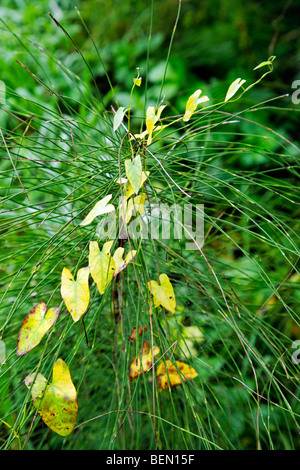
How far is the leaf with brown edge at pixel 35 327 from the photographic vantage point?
44 centimetres

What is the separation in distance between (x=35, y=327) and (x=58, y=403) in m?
0.09

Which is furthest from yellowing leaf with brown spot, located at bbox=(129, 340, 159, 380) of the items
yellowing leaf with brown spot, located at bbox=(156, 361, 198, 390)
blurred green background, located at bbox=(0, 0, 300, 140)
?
blurred green background, located at bbox=(0, 0, 300, 140)

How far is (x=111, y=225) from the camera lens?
0.51 m

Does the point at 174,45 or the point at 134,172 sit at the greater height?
the point at 174,45

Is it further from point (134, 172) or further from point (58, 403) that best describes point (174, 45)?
point (58, 403)

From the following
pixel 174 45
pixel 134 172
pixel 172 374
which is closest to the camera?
pixel 134 172

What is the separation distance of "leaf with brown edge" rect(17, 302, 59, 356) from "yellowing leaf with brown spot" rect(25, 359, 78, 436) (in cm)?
4

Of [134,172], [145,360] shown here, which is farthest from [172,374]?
[134,172]

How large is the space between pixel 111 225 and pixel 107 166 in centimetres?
8

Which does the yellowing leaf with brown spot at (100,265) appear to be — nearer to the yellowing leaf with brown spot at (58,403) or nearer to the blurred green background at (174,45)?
the yellowing leaf with brown spot at (58,403)

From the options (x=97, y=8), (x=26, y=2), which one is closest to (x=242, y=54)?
(x=97, y=8)

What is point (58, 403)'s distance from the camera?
0.45 metres

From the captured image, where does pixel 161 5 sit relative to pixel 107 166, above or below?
above
